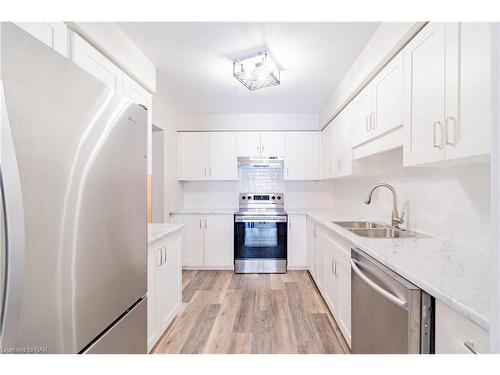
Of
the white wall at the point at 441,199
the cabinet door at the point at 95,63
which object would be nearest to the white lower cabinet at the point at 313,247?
the white wall at the point at 441,199

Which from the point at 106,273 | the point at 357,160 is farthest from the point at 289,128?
the point at 106,273

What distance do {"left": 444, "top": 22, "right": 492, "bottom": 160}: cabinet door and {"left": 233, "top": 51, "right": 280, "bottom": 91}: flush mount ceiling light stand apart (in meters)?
1.26

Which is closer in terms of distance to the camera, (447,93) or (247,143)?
(447,93)

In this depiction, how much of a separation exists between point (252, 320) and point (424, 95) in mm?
2145

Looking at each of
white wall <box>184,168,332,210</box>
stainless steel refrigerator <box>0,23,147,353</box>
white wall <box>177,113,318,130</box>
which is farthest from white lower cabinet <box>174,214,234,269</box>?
stainless steel refrigerator <box>0,23,147,353</box>

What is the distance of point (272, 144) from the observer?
3855 millimetres

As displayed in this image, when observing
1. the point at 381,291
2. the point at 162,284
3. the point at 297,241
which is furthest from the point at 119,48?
the point at 297,241

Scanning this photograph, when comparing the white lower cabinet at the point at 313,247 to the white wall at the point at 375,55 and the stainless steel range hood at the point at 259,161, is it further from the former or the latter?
the white wall at the point at 375,55

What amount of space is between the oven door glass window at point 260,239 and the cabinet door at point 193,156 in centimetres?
104

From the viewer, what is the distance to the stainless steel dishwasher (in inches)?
36.9

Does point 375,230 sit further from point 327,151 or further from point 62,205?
point 62,205

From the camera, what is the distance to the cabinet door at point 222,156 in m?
3.86
